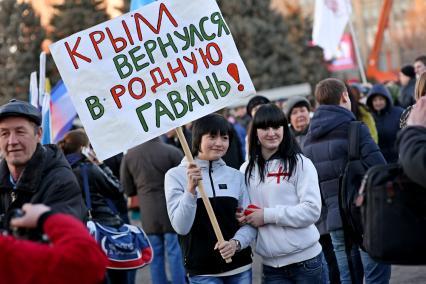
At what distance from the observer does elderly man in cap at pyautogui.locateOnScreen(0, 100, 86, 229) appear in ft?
14.1

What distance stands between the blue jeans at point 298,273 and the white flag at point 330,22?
32.4 feet

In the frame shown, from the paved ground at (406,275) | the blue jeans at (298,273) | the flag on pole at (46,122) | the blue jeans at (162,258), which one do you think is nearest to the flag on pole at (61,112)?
the flag on pole at (46,122)

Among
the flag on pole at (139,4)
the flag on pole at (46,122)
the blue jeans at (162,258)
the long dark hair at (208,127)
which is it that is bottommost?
the blue jeans at (162,258)

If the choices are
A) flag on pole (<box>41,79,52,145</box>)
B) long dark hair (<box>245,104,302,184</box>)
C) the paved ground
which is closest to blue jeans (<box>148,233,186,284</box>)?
the paved ground

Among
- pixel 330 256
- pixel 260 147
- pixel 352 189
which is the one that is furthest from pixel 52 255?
pixel 330 256

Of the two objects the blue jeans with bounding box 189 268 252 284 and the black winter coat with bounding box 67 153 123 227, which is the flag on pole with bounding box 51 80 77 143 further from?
the blue jeans with bounding box 189 268 252 284

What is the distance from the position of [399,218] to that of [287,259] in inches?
76.5

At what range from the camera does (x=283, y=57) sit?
43625 mm

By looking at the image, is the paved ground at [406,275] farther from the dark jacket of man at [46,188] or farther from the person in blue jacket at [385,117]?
the dark jacket of man at [46,188]

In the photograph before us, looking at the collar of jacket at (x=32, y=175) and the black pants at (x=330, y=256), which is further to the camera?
the black pants at (x=330, y=256)

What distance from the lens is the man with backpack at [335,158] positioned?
23.3 ft

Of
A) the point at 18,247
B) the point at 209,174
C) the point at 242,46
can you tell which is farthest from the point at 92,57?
the point at 242,46

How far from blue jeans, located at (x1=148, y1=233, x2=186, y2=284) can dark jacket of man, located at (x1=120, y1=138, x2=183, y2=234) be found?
0.34ft

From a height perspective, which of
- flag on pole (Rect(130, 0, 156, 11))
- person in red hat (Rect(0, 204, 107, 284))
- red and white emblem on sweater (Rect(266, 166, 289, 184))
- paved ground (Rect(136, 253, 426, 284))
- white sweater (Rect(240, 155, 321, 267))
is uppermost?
flag on pole (Rect(130, 0, 156, 11))
